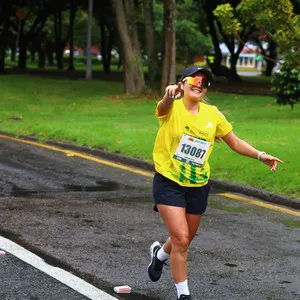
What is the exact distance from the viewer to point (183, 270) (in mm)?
5148

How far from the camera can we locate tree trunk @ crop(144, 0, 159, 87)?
2780 cm

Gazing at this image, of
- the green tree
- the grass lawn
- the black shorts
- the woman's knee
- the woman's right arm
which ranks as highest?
the green tree

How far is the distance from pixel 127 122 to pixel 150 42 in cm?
1057

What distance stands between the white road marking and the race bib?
1159mm

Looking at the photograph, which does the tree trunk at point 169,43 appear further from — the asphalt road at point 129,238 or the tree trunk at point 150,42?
the asphalt road at point 129,238

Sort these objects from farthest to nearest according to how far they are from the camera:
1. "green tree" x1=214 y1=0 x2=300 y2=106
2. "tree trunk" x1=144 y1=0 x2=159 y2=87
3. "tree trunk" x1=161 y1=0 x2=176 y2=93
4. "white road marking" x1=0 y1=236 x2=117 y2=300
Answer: "tree trunk" x1=144 y1=0 x2=159 y2=87
"tree trunk" x1=161 y1=0 x2=176 y2=93
"green tree" x1=214 y1=0 x2=300 y2=106
"white road marking" x1=0 y1=236 x2=117 y2=300

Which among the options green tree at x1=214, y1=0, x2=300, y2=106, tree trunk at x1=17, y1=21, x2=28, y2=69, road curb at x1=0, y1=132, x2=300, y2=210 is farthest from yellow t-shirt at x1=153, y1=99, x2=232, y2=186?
tree trunk at x1=17, y1=21, x2=28, y2=69

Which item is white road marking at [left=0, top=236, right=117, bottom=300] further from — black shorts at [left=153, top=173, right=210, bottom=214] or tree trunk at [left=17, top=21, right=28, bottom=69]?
tree trunk at [left=17, top=21, right=28, bottom=69]

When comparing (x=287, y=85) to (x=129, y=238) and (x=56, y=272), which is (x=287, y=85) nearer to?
(x=129, y=238)

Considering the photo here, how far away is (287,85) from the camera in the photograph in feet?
63.4

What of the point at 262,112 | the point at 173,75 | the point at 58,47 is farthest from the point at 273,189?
the point at 58,47

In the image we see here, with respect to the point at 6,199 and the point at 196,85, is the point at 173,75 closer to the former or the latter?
the point at 6,199

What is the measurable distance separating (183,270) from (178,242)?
20 cm

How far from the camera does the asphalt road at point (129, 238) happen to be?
19.0ft
